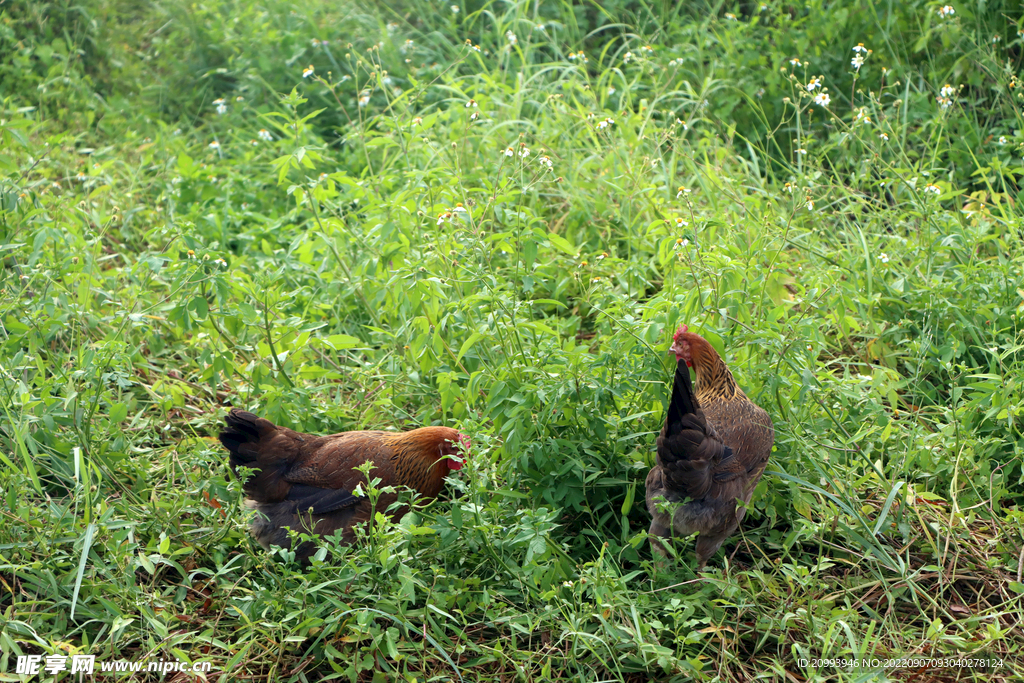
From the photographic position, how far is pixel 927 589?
10.1ft

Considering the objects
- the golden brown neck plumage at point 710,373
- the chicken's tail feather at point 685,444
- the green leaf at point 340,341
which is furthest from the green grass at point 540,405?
the chicken's tail feather at point 685,444

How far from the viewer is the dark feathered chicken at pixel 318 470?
3.19 m

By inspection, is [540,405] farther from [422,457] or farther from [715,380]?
[715,380]

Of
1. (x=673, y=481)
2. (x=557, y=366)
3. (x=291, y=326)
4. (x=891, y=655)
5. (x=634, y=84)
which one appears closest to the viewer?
(x=891, y=655)

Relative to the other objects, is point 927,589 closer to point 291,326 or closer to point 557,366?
point 557,366

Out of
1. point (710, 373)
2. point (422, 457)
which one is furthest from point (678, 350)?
point (422, 457)

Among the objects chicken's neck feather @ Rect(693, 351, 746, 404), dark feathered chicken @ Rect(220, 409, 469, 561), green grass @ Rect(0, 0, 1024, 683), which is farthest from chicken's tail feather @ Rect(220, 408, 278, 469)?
chicken's neck feather @ Rect(693, 351, 746, 404)

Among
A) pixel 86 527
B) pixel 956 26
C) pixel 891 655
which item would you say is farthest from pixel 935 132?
pixel 86 527

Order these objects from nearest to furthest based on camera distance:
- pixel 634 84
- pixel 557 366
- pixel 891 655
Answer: pixel 891 655
pixel 557 366
pixel 634 84

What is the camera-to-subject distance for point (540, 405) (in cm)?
312

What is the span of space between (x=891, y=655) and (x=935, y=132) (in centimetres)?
366

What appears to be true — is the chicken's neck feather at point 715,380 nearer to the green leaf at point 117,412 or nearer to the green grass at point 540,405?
the green grass at point 540,405

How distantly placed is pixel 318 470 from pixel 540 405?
3.24 ft

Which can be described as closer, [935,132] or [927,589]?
[927,589]
